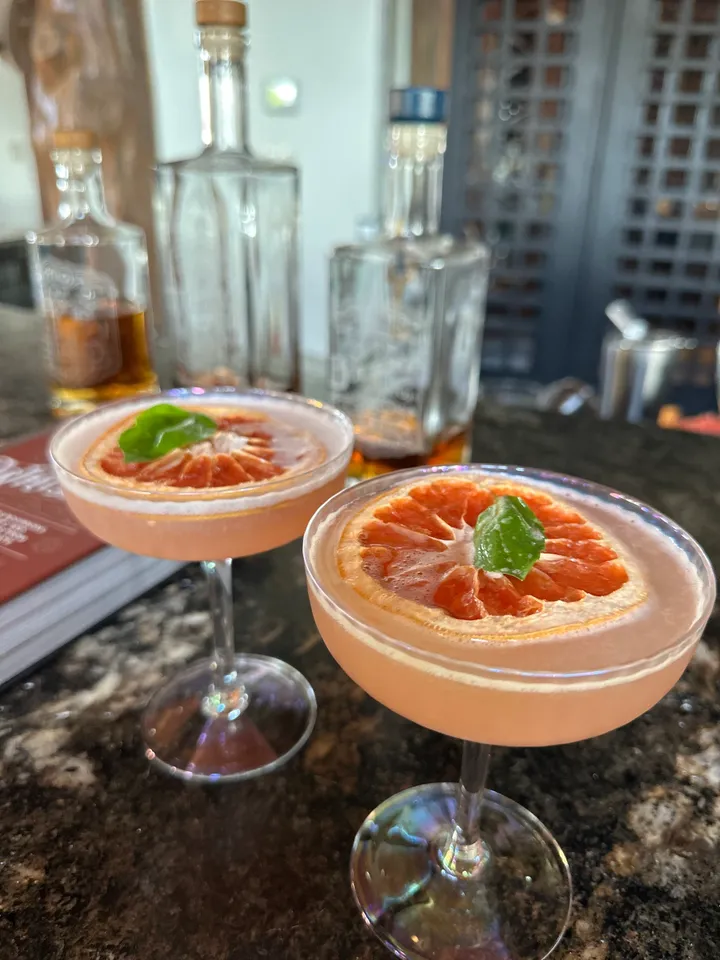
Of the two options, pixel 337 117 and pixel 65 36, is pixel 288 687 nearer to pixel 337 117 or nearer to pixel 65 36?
pixel 65 36

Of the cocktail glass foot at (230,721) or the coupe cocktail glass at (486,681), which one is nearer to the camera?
the coupe cocktail glass at (486,681)

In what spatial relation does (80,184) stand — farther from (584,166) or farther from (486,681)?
(584,166)

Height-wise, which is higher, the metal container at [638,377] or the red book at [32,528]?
the red book at [32,528]

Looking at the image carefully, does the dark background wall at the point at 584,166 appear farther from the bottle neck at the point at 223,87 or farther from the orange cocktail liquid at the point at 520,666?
the orange cocktail liquid at the point at 520,666

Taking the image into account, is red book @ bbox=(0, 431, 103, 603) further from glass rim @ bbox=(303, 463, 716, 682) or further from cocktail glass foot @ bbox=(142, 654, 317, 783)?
glass rim @ bbox=(303, 463, 716, 682)

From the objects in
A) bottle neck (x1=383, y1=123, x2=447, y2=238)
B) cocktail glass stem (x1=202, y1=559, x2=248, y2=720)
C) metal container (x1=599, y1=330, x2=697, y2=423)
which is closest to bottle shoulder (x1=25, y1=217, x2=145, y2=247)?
bottle neck (x1=383, y1=123, x2=447, y2=238)

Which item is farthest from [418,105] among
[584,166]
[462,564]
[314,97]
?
[584,166]

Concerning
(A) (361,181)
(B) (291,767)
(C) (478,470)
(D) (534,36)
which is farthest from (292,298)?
(D) (534,36)

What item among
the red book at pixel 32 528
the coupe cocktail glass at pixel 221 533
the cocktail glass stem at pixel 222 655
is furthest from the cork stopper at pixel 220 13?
the cocktail glass stem at pixel 222 655
